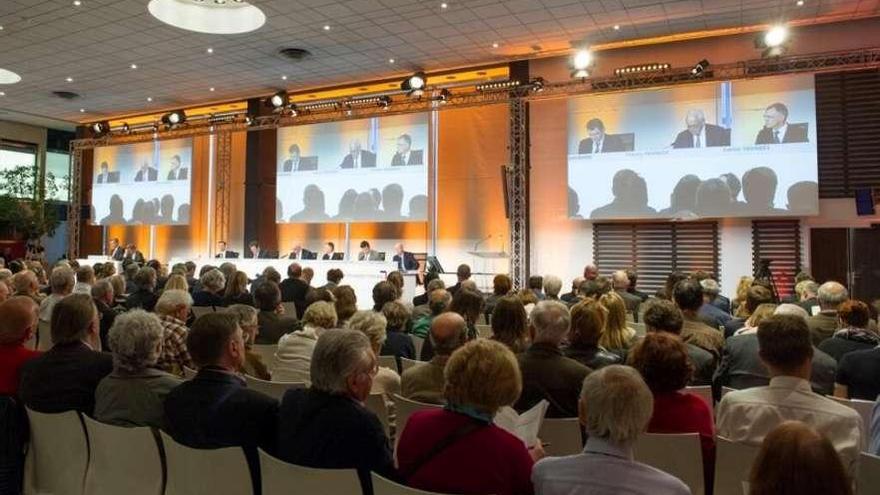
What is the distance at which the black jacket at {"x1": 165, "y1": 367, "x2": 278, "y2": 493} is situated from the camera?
2.24m

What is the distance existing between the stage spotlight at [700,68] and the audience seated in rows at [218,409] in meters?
9.49

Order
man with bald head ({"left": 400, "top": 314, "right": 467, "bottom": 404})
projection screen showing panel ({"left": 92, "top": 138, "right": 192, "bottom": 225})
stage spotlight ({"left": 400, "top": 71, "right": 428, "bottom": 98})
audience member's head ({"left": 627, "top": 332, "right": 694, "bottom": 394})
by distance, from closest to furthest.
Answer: audience member's head ({"left": 627, "top": 332, "right": 694, "bottom": 394})
man with bald head ({"left": 400, "top": 314, "right": 467, "bottom": 404})
stage spotlight ({"left": 400, "top": 71, "right": 428, "bottom": 98})
projection screen showing panel ({"left": 92, "top": 138, "right": 192, "bottom": 225})

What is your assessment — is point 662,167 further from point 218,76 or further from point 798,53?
point 218,76

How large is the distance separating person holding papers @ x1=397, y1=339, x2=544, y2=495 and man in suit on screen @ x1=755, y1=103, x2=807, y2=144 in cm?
946

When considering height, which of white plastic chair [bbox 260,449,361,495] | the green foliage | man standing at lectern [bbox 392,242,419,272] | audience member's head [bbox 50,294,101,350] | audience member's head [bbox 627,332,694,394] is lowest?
white plastic chair [bbox 260,449,361,495]

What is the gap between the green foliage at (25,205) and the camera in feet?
52.7

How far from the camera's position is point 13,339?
2957 millimetres

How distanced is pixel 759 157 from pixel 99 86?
44.7 ft

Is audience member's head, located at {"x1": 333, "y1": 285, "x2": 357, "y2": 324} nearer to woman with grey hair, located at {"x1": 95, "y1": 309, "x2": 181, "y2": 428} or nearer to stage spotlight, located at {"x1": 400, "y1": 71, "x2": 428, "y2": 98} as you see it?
woman with grey hair, located at {"x1": 95, "y1": 309, "x2": 181, "y2": 428}

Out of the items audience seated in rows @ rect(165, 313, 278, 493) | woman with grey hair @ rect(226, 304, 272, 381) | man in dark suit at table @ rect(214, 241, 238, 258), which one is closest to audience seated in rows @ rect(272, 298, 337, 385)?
woman with grey hair @ rect(226, 304, 272, 381)

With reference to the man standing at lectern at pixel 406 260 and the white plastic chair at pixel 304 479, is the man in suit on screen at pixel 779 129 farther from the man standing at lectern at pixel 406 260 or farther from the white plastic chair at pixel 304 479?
the white plastic chair at pixel 304 479

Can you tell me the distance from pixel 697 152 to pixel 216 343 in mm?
9559

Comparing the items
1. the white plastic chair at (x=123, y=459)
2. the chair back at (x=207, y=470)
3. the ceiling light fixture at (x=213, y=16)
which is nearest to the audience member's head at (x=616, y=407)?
the chair back at (x=207, y=470)

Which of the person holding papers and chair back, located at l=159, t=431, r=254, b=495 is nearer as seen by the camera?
the person holding papers
